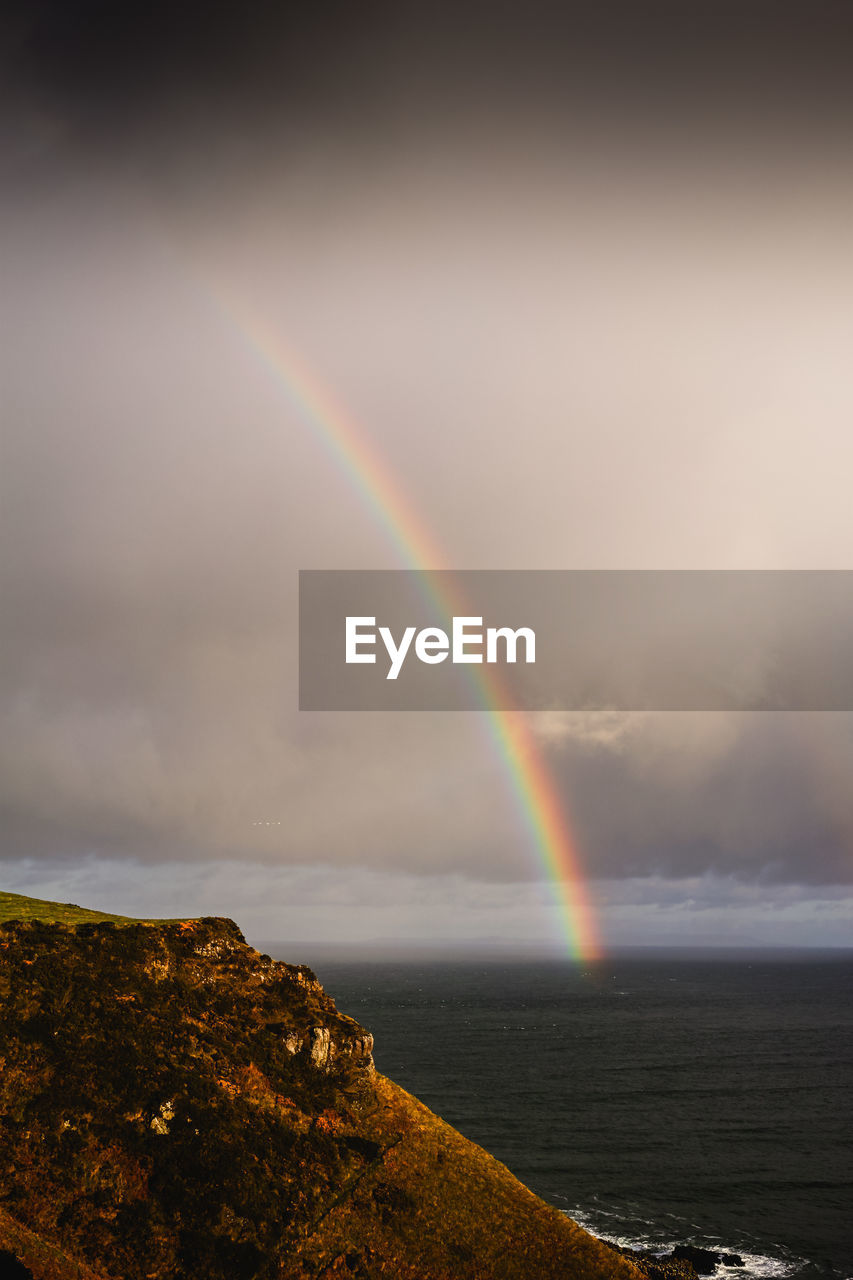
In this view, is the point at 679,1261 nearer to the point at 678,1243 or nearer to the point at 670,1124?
the point at 678,1243

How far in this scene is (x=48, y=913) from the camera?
49781 millimetres

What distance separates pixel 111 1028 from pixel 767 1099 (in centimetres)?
9677

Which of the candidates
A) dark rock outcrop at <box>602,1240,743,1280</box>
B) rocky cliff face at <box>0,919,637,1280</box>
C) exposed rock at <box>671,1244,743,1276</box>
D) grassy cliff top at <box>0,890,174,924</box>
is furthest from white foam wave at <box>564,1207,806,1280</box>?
grassy cliff top at <box>0,890,174,924</box>

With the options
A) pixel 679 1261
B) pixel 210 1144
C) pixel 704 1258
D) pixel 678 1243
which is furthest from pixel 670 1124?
pixel 210 1144

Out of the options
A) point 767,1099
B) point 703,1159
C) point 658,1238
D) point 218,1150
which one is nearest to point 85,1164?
point 218,1150

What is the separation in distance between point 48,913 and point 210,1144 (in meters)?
17.8

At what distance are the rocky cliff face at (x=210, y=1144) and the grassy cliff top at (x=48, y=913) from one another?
183cm

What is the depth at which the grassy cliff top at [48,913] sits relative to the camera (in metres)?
47.7

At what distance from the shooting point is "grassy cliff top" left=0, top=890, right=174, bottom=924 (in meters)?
47.7

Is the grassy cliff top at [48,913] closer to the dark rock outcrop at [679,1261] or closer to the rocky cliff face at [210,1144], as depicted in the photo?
the rocky cliff face at [210,1144]

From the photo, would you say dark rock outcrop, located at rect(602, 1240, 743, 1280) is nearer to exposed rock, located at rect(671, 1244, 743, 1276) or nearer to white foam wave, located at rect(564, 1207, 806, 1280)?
exposed rock, located at rect(671, 1244, 743, 1276)

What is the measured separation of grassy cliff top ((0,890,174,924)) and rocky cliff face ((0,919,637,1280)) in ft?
6.01

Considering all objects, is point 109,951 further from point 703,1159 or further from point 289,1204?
point 703,1159

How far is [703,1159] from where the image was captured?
81.0m
